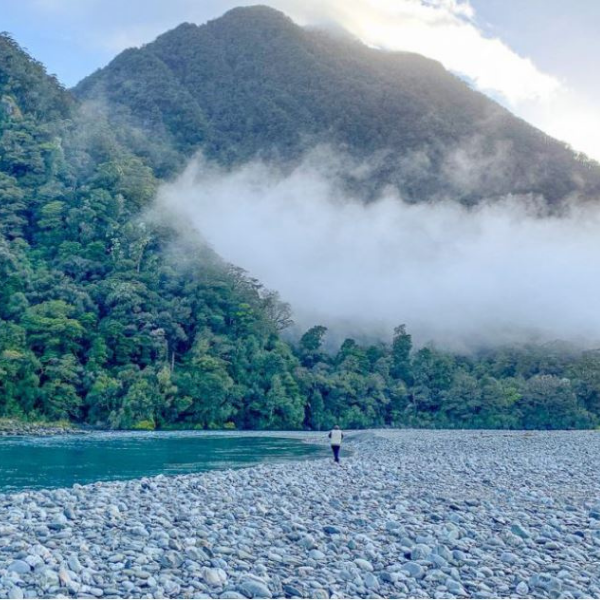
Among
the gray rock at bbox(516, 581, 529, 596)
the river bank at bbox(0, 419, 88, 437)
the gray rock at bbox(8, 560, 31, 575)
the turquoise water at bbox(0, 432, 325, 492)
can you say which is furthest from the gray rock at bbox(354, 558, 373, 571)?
the river bank at bbox(0, 419, 88, 437)

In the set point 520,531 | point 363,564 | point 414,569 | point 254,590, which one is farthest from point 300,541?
point 520,531

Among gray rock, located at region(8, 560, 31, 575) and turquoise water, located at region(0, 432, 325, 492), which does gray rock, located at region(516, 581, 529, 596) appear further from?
turquoise water, located at region(0, 432, 325, 492)

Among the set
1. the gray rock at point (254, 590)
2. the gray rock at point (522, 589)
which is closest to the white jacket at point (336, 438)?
the gray rock at point (522, 589)

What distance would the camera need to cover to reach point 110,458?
3064cm

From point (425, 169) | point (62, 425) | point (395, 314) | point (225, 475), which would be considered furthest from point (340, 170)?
point (225, 475)

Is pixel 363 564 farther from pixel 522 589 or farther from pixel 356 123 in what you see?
pixel 356 123

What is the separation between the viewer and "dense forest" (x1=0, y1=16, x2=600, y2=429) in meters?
61.7

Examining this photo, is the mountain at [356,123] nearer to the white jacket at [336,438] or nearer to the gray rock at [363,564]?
the white jacket at [336,438]

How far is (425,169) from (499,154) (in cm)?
1885

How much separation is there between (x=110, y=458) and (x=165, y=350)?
39.3 metres

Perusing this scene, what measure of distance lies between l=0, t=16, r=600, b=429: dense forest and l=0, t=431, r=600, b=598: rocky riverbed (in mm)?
47529

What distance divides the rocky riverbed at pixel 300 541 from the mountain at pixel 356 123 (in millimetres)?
124290

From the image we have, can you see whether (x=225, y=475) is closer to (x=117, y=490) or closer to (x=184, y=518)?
(x=117, y=490)

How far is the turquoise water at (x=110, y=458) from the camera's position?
22.6 m
